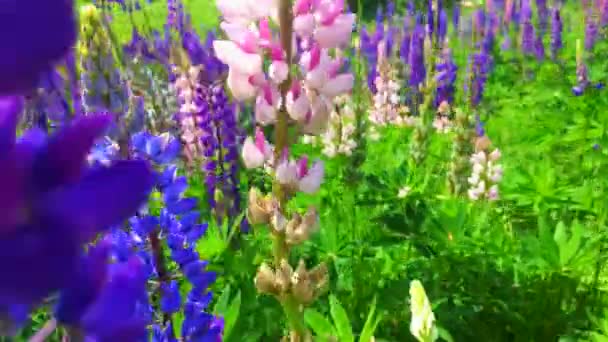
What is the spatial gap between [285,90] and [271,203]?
26 centimetres

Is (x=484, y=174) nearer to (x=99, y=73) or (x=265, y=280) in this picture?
(x=265, y=280)

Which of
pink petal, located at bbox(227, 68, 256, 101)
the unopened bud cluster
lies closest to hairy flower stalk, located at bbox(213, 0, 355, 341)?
pink petal, located at bbox(227, 68, 256, 101)

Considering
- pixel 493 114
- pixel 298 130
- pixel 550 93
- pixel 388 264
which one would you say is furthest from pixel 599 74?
pixel 298 130

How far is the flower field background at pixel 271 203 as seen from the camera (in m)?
0.38

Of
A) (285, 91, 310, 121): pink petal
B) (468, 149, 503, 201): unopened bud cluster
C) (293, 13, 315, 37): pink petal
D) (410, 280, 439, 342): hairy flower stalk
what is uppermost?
(293, 13, 315, 37): pink petal

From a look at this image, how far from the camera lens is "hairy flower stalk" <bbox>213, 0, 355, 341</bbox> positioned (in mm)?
1582

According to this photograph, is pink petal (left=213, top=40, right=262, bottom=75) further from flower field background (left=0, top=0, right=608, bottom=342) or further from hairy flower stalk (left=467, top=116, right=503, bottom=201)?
hairy flower stalk (left=467, top=116, right=503, bottom=201)

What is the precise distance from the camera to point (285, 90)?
1.63m

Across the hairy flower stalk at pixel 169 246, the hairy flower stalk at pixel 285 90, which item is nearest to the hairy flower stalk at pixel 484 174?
the hairy flower stalk at pixel 285 90

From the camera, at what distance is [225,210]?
2.88 meters

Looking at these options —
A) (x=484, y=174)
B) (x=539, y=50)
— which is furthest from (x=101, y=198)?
(x=539, y=50)

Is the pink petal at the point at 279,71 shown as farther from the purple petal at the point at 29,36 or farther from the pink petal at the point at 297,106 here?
the purple petal at the point at 29,36

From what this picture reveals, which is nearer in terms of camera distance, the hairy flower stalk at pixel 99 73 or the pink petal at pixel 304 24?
the hairy flower stalk at pixel 99 73

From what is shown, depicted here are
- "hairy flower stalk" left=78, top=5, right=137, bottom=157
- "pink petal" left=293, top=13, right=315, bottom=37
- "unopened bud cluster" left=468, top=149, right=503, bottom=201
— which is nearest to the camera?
"hairy flower stalk" left=78, top=5, right=137, bottom=157
